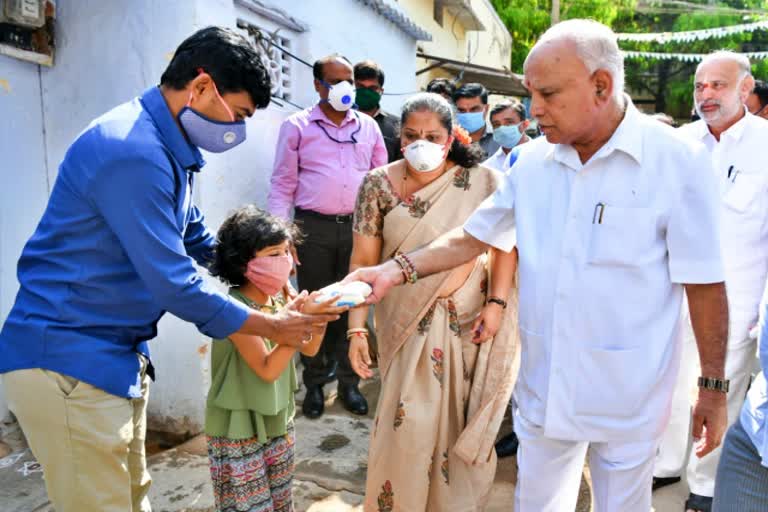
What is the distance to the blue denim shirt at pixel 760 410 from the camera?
1659 millimetres

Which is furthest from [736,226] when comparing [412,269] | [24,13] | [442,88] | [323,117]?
[24,13]

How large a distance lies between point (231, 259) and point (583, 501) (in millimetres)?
2262

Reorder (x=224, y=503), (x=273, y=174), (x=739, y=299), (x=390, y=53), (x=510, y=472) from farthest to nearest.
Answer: (x=390, y=53) < (x=273, y=174) < (x=510, y=472) < (x=739, y=299) < (x=224, y=503)

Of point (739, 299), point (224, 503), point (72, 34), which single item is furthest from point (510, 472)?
point (72, 34)

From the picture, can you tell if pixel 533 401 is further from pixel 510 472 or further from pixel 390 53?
pixel 390 53

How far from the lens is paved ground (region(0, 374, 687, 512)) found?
3.06m

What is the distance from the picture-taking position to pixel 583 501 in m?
3.24

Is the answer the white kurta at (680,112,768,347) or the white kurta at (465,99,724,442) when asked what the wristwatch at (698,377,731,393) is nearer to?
the white kurta at (465,99,724,442)

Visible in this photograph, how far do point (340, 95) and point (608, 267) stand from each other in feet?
8.82

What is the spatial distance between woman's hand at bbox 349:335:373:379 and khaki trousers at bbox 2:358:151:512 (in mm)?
1030

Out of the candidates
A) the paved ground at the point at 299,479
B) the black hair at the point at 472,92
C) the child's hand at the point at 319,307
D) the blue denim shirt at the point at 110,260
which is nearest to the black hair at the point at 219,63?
the blue denim shirt at the point at 110,260

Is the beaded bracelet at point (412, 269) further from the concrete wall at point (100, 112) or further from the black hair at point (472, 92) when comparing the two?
the black hair at point (472, 92)

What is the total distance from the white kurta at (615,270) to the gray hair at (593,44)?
18cm

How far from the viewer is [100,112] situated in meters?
3.52
